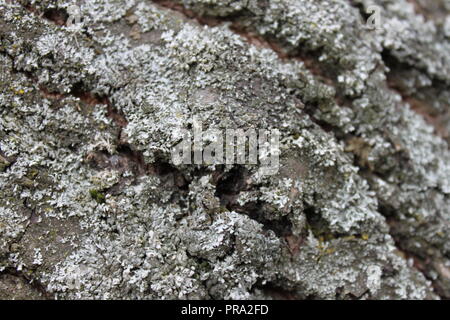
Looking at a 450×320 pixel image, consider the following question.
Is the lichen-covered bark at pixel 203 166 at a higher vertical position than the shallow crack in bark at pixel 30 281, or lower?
higher

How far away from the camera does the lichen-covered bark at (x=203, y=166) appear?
2322 mm

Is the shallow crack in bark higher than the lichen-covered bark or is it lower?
lower

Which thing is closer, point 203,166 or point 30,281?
point 30,281

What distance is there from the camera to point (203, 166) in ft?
7.91

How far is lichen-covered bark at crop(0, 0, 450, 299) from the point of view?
2322mm

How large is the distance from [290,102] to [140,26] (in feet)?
3.37

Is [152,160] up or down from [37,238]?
up

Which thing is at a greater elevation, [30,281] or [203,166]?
[203,166]
